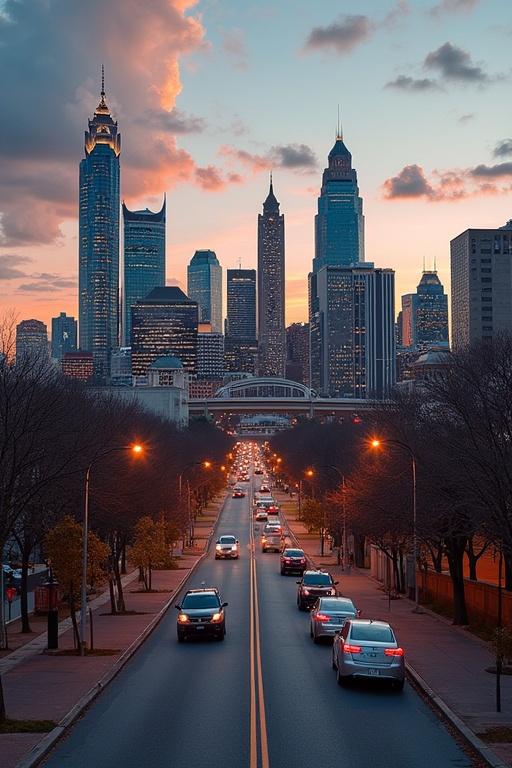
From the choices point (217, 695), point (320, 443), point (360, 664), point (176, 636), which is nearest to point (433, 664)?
point (360, 664)

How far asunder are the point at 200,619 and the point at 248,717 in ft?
41.7

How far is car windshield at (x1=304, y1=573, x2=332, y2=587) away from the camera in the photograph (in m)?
41.4

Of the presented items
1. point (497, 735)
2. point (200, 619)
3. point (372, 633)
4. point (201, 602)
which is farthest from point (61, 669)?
point (497, 735)

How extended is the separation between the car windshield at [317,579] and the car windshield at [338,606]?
1002 cm

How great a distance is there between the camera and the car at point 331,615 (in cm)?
3041

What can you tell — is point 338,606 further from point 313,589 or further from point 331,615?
point 313,589

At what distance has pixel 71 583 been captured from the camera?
104ft

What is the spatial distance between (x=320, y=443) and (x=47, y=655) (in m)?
90.4

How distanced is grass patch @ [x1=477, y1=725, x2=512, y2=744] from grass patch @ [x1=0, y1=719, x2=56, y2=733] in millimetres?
7562

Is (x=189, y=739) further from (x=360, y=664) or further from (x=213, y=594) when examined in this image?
(x=213, y=594)

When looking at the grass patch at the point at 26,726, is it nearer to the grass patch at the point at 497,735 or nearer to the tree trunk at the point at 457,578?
the grass patch at the point at 497,735

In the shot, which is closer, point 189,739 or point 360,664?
point 189,739

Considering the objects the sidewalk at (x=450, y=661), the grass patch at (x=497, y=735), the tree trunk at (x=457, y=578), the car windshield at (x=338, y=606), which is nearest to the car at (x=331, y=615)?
the car windshield at (x=338, y=606)

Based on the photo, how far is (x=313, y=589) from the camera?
40.9 meters
